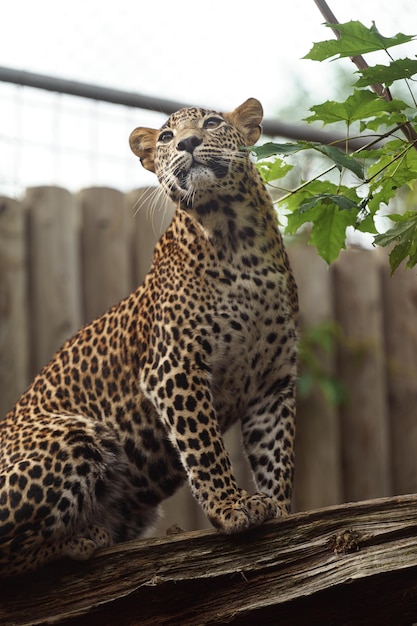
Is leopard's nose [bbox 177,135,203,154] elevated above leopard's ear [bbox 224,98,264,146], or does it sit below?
below

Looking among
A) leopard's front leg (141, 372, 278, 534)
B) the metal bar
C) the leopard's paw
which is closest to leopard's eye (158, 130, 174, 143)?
the metal bar

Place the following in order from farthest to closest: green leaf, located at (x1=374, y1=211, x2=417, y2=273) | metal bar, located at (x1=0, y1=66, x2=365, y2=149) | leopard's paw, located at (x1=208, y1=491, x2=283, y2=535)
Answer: metal bar, located at (x1=0, y1=66, x2=365, y2=149)
leopard's paw, located at (x1=208, y1=491, x2=283, y2=535)
green leaf, located at (x1=374, y1=211, x2=417, y2=273)

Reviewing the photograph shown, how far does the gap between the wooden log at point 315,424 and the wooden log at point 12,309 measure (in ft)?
5.60

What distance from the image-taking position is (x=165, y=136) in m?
3.13

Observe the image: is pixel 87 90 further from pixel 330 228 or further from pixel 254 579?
pixel 254 579

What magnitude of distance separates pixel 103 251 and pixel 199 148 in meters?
2.43

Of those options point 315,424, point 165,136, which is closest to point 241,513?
point 165,136

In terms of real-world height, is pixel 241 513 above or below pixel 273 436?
below

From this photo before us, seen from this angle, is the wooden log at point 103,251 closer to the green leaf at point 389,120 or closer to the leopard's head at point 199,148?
the leopard's head at point 199,148

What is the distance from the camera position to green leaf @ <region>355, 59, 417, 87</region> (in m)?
2.20

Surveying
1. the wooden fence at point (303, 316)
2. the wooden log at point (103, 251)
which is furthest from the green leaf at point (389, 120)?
the wooden log at point (103, 251)

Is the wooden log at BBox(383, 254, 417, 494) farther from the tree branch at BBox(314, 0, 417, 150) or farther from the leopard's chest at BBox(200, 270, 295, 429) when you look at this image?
the tree branch at BBox(314, 0, 417, 150)

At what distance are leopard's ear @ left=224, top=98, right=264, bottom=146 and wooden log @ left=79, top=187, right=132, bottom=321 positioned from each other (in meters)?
2.31

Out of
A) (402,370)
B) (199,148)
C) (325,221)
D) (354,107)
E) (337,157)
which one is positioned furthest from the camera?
(402,370)
